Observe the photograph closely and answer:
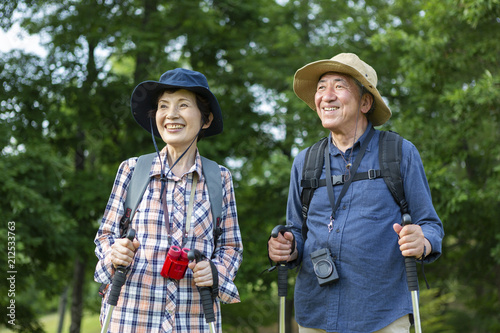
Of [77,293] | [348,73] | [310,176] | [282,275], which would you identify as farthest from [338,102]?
[77,293]

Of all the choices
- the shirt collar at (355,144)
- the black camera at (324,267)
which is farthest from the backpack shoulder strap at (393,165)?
the black camera at (324,267)

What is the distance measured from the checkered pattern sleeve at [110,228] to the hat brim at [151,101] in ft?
1.29

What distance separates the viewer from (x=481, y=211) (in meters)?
9.27

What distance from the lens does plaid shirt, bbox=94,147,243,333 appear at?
2.98 m

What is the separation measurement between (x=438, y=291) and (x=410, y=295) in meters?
9.55

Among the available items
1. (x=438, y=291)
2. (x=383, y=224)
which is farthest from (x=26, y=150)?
(x=438, y=291)

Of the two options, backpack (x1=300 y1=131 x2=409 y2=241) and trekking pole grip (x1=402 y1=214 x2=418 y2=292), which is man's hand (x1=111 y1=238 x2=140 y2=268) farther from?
trekking pole grip (x1=402 y1=214 x2=418 y2=292)

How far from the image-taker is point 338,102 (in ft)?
11.2

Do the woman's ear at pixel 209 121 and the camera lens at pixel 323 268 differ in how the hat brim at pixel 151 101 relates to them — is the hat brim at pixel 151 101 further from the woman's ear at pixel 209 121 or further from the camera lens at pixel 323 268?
the camera lens at pixel 323 268

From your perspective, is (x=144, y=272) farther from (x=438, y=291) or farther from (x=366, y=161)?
(x=438, y=291)

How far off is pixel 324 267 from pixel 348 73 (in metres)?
1.18

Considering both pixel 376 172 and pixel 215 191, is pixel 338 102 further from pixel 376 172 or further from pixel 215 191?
pixel 215 191

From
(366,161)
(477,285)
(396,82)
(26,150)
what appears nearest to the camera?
(366,161)

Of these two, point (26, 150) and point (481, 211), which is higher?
point (26, 150)
